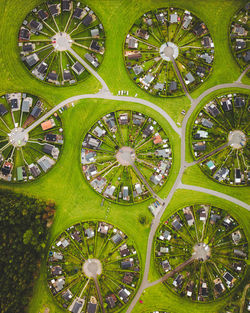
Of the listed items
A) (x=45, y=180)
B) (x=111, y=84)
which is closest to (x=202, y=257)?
(x=45, y=180)

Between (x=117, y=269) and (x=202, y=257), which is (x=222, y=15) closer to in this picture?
(x=202, y=257)

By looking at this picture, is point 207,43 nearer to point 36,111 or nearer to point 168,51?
point 168,51

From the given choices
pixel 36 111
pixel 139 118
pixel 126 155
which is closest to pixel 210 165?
pixel 126 155

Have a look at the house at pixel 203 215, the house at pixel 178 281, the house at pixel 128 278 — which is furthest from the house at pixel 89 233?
the house at pixel 203 215

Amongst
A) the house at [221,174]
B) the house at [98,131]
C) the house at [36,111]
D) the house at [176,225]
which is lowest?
the house at [176,225]

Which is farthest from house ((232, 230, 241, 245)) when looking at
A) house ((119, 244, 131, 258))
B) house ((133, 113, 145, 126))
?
house ((133, 113, 145, 126))

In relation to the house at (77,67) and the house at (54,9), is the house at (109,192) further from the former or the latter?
the house at (54,9)

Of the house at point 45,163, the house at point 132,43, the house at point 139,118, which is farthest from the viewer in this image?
the house at point 132,43

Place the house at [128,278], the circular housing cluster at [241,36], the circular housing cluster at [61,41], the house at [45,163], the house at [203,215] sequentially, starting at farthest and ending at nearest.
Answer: the circular housing cluster at [241,36] < the circular housing cluster at [61,41] < the house at [203,215] < the house at [45,163] < the house at [128,278]
